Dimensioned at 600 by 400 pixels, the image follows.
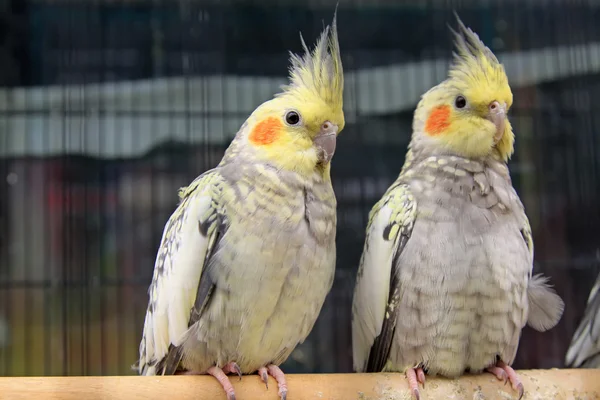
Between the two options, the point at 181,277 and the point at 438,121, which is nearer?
the point at 181,277

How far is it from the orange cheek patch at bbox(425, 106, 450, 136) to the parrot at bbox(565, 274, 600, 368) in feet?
2.43

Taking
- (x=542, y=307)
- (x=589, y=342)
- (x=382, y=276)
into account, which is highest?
(x=382, y=276)

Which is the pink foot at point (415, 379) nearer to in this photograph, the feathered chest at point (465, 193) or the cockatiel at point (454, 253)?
the cockatiel at point (454, 253)

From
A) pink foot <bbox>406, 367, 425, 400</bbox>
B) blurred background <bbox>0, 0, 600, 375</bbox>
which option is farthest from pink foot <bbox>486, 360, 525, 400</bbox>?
blurred background <bbox>0, 0, 600, 375</bbox>

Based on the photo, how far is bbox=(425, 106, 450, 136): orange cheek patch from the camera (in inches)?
64.2

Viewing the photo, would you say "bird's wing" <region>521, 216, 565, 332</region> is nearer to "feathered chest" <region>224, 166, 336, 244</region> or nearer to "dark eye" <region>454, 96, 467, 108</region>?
"dark eye" <region>454, 96, 467, 108</region>

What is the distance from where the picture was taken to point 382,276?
1.54 metres

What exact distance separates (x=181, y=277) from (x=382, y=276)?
0.46 meters

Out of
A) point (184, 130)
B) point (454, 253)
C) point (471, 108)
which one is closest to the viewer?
point (454, 253)

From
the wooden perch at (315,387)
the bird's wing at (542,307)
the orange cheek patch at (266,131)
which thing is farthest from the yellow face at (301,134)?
the bird's wing at (542,307)

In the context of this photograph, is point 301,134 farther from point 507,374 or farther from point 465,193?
point 507,374

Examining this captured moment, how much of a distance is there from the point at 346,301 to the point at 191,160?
76cm

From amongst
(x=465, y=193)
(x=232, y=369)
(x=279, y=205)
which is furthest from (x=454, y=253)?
(x=232, y=369)

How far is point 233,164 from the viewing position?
1524 mm
